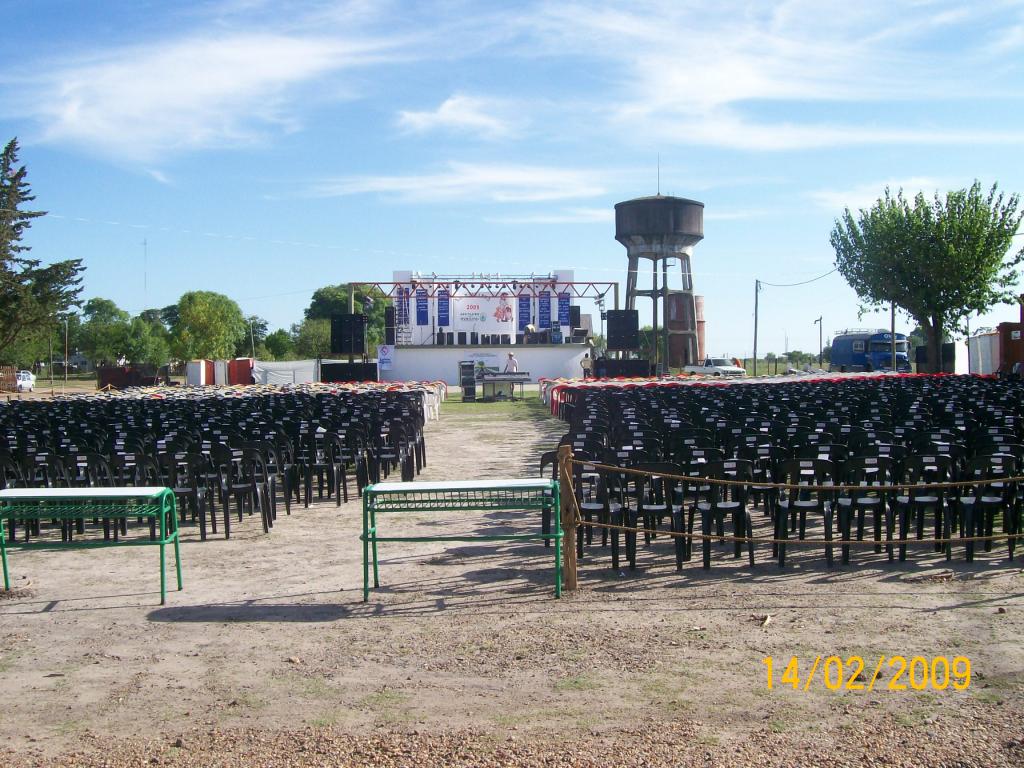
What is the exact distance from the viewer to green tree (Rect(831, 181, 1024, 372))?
122ft

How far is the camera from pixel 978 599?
23.4 feet

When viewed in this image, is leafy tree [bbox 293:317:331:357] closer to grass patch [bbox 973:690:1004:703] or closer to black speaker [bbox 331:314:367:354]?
black speaker [bbox 331:314:367:354]

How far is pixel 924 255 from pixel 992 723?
36.2 m

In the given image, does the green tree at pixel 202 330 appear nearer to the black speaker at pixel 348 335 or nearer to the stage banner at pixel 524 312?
the stage banner at pixel 524 312

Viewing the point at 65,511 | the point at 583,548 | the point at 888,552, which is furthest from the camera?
the point at 583,548

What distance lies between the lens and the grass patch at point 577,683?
18.0ft

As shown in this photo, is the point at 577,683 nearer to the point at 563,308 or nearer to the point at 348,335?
the point at 348,335

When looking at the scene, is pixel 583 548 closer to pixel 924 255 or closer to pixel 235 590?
pixel 235 590

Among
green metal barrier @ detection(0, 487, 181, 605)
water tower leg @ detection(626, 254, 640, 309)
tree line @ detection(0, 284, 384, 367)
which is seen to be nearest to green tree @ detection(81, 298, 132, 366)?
tree line @ detection(0, 284, 384, 367)

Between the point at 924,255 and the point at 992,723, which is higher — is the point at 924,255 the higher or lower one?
the higher one

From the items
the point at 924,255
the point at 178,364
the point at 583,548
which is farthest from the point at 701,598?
Answer: the point at 178,364

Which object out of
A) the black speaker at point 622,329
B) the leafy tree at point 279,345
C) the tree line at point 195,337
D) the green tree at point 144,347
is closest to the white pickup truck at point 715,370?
the black speaker at point 622,329

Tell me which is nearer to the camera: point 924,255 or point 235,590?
point 235,590

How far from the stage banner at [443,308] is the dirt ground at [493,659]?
1910 inches
